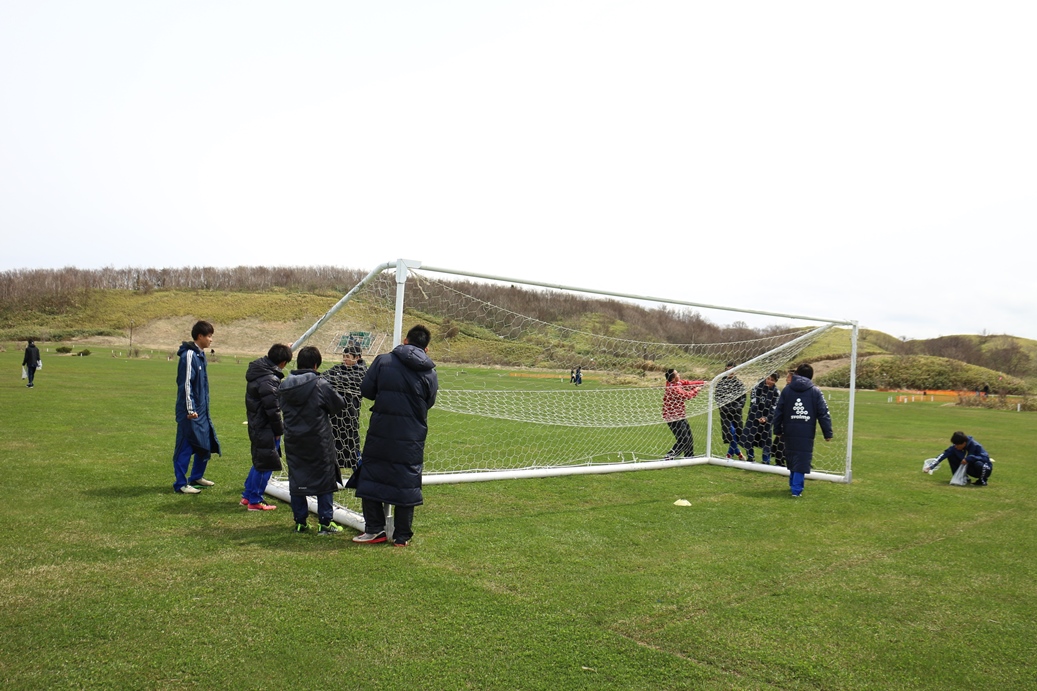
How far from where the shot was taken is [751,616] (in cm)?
462

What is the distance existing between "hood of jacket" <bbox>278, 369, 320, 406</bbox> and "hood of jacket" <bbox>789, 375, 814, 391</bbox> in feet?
20.6

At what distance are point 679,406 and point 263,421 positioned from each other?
7139 mm

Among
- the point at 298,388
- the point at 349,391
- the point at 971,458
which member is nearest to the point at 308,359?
the point at 298,388

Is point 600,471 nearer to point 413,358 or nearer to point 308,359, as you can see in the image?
point 413,358

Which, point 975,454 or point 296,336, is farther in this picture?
point 296,336

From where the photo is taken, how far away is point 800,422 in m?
9.34

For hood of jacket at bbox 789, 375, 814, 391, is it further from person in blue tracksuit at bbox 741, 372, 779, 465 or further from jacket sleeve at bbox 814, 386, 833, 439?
person in blue tracksuit at bbox 741, 372, 779, 465

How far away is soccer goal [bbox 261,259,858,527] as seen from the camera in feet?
26.3

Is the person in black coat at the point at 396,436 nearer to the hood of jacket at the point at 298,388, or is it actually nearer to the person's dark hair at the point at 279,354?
the hood of jacket at the point at 298,388

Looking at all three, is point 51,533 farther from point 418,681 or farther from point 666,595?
point 666,595

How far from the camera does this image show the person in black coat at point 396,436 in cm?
594

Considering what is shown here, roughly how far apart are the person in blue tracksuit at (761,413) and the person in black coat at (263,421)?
27.2 ft

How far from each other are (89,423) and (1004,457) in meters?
17.7

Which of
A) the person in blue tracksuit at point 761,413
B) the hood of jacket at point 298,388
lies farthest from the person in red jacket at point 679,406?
the hood of jacket at point 298,388
